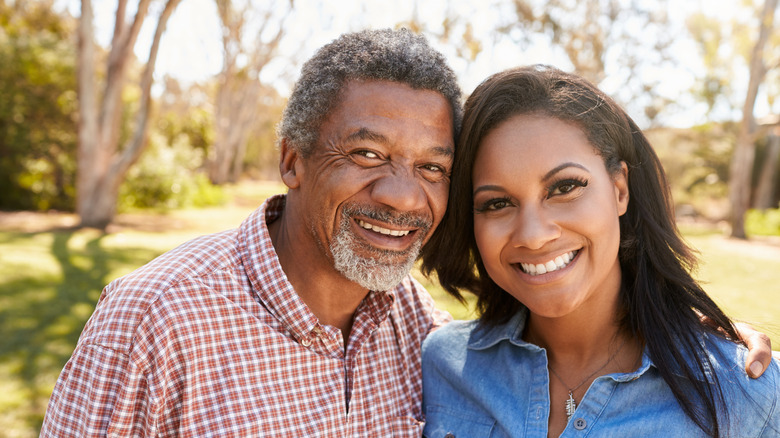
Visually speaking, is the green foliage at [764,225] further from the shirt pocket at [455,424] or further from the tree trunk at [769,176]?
the shirt pocket at [455,424]

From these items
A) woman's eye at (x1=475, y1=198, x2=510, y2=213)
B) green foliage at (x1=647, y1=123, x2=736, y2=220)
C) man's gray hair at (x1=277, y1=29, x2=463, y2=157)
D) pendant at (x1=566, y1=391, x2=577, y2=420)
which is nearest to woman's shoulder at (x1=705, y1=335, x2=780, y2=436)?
pendant at (x1=566, y1=391, x2=577, y2=420)

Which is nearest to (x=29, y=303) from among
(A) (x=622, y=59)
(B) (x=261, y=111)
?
(A) (x=622, y=59)

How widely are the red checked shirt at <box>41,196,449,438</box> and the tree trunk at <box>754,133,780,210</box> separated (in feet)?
85.7

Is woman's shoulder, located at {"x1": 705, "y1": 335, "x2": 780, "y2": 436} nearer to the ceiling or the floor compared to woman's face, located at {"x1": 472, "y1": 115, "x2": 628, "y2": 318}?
nearer to the floor

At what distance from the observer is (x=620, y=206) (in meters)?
2.40

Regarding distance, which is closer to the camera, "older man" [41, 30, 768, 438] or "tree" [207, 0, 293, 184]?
"older man" [41, 30, 768, 438]

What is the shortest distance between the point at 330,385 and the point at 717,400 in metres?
1.37

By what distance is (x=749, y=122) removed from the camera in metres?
17.3

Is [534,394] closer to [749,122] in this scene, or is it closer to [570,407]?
[570,407]

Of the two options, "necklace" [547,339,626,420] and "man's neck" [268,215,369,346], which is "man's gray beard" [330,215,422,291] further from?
"necklace" [547,339,626,420]

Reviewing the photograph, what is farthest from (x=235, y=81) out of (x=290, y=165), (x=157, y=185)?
(x=290, y=165)

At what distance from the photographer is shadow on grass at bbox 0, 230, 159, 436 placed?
4418mm

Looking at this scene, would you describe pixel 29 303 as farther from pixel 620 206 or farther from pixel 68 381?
pixel 620 206

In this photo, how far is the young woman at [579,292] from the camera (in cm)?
208
